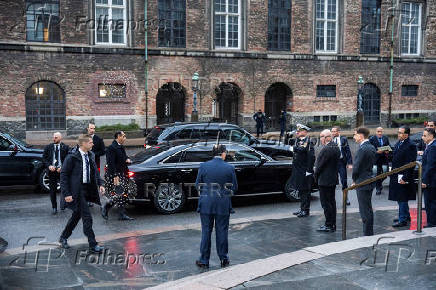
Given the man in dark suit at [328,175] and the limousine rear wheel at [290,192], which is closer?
the man in dark suit at [328,175]

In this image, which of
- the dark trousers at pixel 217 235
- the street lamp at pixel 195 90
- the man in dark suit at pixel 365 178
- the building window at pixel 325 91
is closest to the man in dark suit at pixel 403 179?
the man in dark suit at pixel 365 178

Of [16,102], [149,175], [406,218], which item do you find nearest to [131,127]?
[16,102]

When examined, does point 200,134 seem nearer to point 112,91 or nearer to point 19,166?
point 19,166

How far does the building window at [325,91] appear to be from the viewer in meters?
34.3

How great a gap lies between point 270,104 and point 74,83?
1251 centimetres

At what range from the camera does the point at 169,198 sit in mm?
11375

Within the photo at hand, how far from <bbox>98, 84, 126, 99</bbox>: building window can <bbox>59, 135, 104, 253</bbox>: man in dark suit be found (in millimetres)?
20628

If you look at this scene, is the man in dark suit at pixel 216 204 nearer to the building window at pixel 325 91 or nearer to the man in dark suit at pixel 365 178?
the man in dark suit at pixel 365 178

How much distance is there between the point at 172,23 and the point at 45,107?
8.49m

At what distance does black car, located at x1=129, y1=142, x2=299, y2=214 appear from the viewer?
1119cm

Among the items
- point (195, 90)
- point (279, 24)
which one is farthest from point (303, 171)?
point (279, 24)

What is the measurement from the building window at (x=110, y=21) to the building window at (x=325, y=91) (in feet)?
42.8

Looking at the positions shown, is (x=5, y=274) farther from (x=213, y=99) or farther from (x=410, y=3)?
(x=410, y=3)

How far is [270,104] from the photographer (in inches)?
1331
